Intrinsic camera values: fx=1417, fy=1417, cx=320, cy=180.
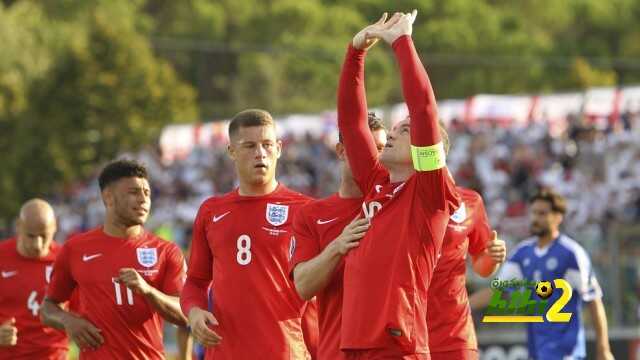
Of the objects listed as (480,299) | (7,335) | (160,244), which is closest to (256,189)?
(160,244)

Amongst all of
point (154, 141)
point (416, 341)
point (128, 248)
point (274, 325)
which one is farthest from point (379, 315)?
point (154, 141)

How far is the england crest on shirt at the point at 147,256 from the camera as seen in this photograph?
1011 centimetres

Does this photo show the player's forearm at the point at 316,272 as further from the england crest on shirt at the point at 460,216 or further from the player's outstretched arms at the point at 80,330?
the player's outstretched arms at the point at 80,330

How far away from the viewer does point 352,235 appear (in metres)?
7.27

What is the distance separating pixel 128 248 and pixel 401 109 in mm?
34737

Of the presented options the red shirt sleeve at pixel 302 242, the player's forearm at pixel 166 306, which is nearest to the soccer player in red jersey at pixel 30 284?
the player's forearm at pixel 166 306

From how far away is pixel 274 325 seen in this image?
9008mm

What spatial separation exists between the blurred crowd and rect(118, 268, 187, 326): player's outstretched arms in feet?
32.8

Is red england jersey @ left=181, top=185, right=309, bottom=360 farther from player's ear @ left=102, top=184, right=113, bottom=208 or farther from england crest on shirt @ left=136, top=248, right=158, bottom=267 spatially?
player's ear @ left=102, top=184, right=113, bottom=208

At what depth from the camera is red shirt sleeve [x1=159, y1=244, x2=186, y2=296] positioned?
1006cm

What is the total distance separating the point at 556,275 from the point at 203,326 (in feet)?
15.7

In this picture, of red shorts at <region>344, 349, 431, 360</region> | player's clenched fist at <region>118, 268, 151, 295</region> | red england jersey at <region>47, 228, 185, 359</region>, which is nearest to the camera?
red shorts at <region>344, 349, 431, 360</region>

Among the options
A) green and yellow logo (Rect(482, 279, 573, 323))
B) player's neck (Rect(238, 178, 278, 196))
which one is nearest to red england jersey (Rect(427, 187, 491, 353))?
green and yellow logo (Rect(482, 279, 573, 323))

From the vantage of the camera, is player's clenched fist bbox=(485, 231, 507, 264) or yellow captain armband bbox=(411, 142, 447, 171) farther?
player's clenched fist bbox=(485, 231, 507, 264)
